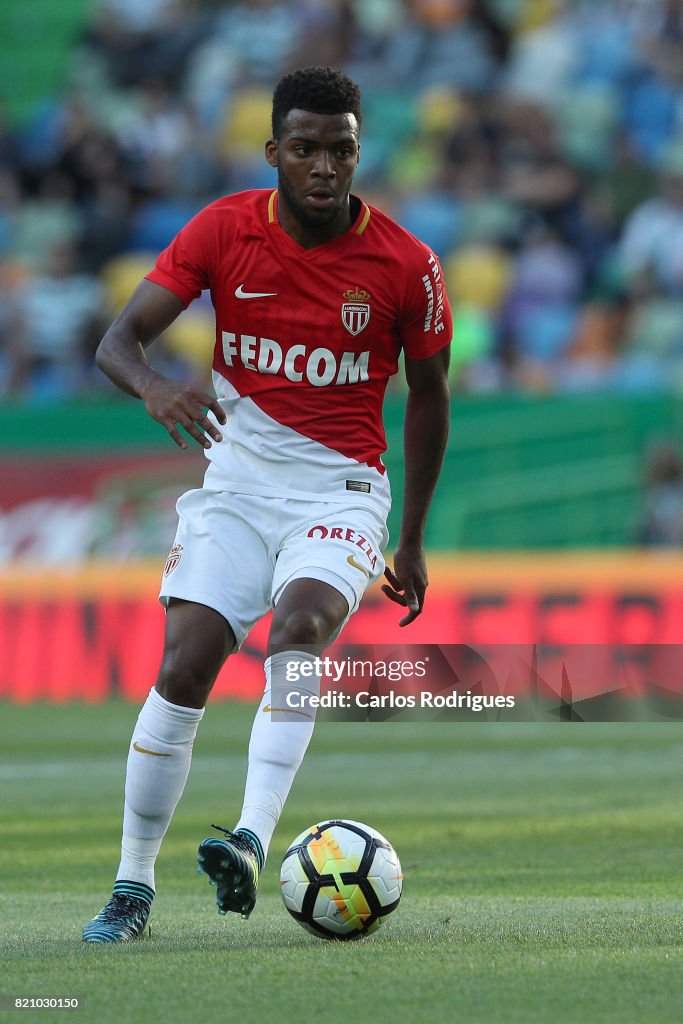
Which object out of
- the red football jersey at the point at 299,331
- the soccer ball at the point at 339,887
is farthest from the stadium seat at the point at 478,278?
the soccer ball at the point at 339,887

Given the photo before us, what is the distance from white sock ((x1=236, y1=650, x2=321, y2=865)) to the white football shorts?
24 centimetres

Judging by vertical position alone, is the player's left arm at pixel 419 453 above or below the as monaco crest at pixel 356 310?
below

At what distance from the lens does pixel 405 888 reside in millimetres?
5996

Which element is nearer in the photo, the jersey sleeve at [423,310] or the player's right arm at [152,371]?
the player's right arm at [152,371]

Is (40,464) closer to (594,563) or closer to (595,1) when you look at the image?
(594,563)

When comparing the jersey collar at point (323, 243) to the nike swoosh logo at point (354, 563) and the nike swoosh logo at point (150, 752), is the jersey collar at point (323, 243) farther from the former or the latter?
the nike swoosh logo at point (150, 752)

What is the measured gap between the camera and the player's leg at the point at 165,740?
190 inches

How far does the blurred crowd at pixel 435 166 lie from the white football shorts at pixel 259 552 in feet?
31.0

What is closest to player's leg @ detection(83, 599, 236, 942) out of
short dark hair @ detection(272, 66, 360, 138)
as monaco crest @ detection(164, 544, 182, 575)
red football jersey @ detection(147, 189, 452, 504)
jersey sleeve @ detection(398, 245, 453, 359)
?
as monaco crest @ detection(164, 544, 182, 575)


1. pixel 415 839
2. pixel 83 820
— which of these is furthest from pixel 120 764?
pixel 415 839

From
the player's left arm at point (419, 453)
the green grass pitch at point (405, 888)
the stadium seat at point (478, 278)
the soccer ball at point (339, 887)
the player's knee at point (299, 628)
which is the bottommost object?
the green grass pitch at point (405, 888)

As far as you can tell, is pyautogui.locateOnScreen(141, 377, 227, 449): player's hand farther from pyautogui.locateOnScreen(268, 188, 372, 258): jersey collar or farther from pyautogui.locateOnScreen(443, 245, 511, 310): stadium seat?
pyautogui.locateOnScreen(443, 245, 511, 310): stadium seat

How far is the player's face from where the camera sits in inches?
195

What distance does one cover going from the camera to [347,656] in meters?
13.0
